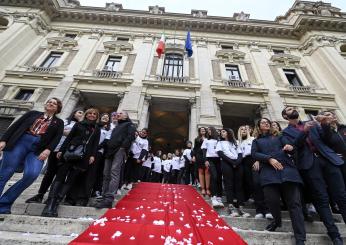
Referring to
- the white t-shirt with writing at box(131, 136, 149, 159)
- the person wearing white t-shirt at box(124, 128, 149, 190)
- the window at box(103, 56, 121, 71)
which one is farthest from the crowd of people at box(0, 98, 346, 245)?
the window at box(103, 56, 121, 71)

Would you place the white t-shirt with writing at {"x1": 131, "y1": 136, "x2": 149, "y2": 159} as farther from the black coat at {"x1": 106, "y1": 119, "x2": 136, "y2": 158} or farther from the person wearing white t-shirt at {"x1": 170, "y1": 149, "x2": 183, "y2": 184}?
the person wearing white t-shirt at {"x1": 170, "y1": 149, "x2": 183, "y2": 184}

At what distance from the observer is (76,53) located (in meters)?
15.0

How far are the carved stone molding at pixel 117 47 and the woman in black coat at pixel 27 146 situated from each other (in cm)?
1333

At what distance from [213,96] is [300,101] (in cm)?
562

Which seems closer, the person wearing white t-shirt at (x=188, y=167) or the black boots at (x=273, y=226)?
the black boots at (x=273, y=226)

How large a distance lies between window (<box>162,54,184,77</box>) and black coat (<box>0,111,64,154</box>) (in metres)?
11.5

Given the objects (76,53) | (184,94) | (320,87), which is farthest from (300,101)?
(76,53)

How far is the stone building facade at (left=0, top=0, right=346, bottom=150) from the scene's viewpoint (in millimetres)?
12648

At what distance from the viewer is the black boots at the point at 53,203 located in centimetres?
299

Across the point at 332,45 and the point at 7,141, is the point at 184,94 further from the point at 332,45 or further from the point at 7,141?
the point at 332,45

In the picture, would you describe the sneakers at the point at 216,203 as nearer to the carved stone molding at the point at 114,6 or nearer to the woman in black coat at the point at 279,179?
the woman in black coat at the point at 279,179

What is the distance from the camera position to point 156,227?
8.67ft

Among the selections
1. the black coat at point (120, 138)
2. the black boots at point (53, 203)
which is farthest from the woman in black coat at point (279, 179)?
the black boots at point (53, 203)

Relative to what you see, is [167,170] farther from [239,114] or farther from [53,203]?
[239,114]
